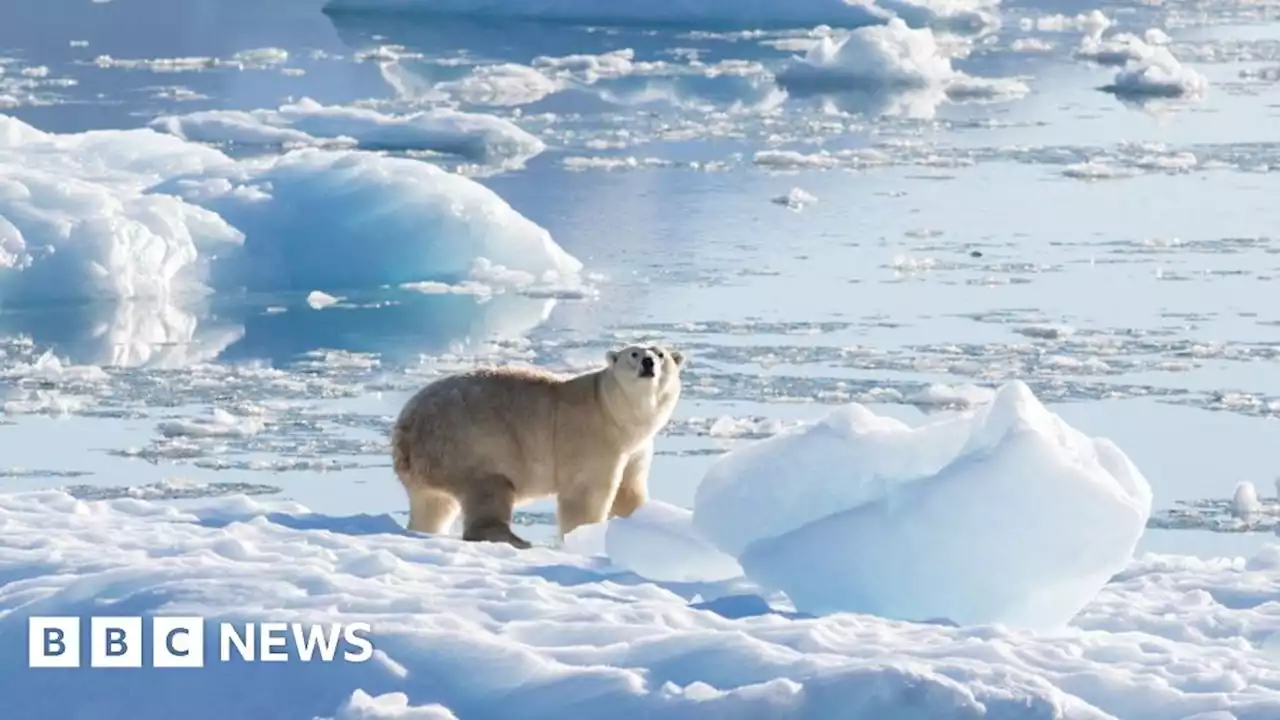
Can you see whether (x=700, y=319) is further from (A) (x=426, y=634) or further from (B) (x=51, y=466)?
(A) (x=426, y=634)

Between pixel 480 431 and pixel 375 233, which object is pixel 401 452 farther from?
pixel 375 233

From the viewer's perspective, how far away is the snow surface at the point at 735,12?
74.4ft

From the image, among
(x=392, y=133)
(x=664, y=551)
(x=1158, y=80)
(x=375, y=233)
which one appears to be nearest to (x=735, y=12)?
(x=1158, y=80)

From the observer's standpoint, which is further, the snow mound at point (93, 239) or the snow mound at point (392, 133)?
the snow mound at point (392, 133)

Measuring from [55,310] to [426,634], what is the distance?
5.84 metres

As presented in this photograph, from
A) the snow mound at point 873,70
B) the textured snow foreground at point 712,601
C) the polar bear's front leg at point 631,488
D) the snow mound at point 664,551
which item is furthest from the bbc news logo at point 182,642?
the snow mound at point 873,70

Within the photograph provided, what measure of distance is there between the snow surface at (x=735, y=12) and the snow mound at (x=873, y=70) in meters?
4.57

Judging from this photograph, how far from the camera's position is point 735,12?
23.1m

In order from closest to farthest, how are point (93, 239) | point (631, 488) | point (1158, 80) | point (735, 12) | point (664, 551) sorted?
point (664, 551) → point (631, 488) → point (93, 239) → point (1158, 80) → point (735, 12)

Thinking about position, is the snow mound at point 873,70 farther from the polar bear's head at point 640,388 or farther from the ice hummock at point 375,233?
the polar bear's head at point 640,388

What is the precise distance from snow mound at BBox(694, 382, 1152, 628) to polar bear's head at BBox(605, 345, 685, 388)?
657 millimetres

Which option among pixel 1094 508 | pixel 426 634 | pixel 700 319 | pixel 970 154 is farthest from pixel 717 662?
pixel 970 154

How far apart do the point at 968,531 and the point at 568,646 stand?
0.87 m

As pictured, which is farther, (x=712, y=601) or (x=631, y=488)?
(x=631, y=488)
